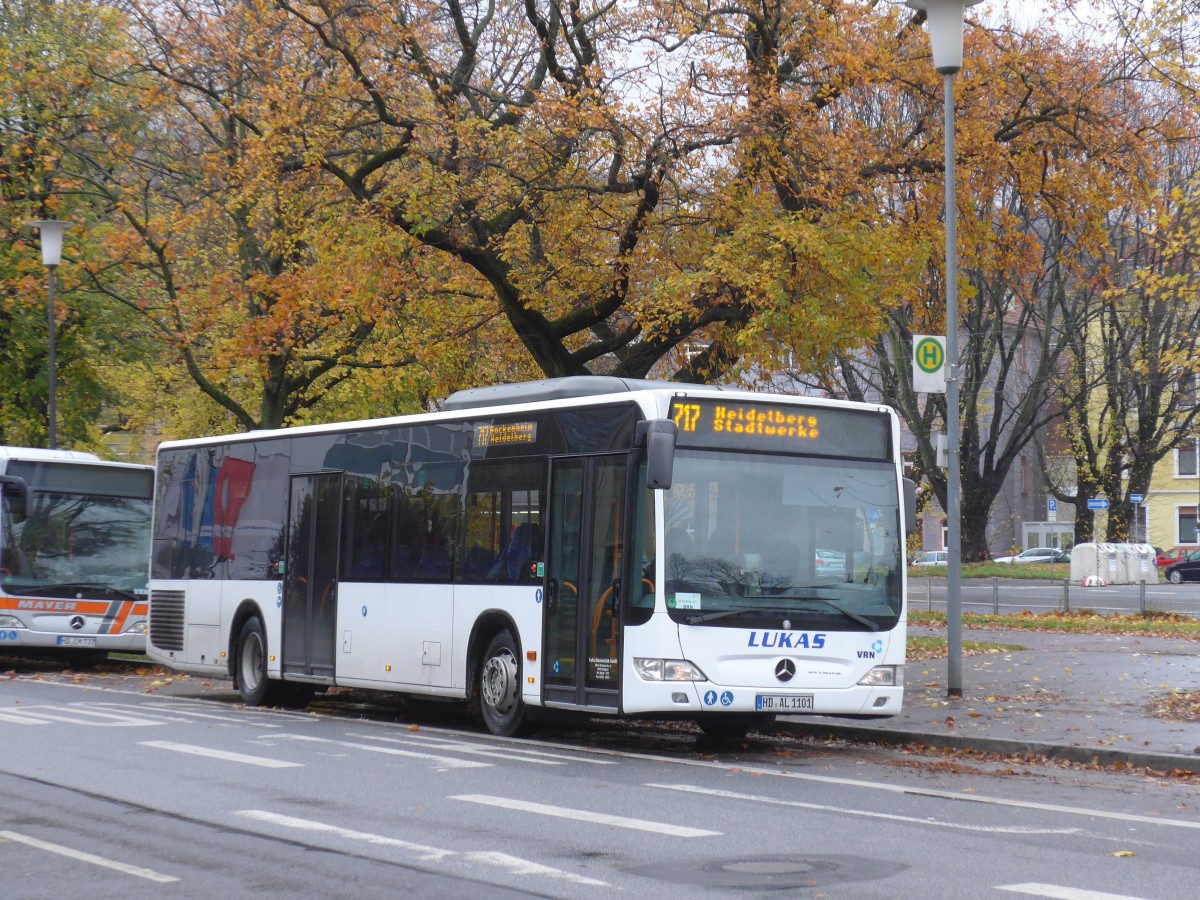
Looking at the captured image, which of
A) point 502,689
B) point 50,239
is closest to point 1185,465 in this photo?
point 50,239

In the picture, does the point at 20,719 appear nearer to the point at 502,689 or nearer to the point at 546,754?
the point at 502,689

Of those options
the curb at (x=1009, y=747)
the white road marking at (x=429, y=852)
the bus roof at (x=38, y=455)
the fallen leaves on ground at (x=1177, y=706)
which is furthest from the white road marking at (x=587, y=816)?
the bus roof at (x=38, y=455)

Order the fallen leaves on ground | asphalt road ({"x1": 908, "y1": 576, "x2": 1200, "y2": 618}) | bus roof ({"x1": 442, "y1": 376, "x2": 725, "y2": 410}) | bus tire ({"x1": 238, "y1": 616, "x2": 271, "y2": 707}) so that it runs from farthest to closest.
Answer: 1. asphalt road ({"x1": 908, "y1": 576, "x2": 1200, "y2": 618})
2. bus tire ({"x1": 238, "y1": 616, "x2": 271, "y2": 707})
3. the fallen leaves on ground
4. bus roof ({"x1": 442, "y1": 376, "x2": 725, "y2": 410})

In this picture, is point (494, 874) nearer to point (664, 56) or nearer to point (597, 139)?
point (597, 139)

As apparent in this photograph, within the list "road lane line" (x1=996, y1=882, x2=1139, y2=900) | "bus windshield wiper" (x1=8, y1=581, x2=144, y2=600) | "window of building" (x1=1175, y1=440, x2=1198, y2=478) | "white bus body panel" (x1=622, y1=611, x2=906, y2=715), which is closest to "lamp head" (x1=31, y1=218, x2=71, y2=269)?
"bus windshield wiper" (x1=8, y1=581, x2=144, y2=600)

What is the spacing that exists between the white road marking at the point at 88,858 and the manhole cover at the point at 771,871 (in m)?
2.24

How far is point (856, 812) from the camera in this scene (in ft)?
32.6

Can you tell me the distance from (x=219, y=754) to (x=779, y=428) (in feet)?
17.5

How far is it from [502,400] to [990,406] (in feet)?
127

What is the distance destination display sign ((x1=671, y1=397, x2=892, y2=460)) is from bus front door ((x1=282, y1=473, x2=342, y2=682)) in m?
5.94

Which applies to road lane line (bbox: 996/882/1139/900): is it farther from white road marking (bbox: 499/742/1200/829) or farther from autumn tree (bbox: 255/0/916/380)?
autumn tree (bbox: 255/0/916/380)

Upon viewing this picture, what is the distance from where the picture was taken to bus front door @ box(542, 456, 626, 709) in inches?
541

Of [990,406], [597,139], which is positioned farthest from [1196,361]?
[990,406]

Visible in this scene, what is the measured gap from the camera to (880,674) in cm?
1398
